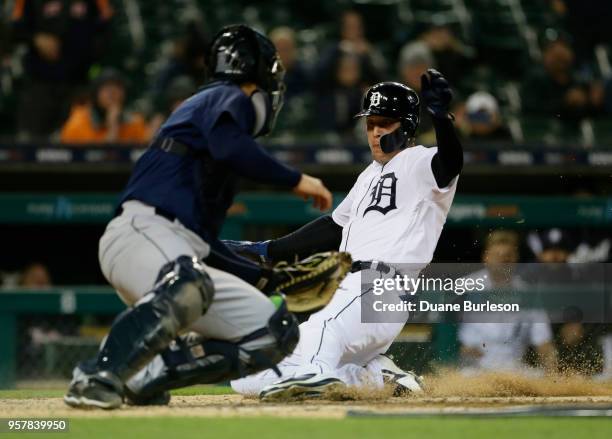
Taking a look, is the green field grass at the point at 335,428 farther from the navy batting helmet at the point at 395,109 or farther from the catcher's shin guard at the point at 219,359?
the navy batting helmet at the point at 395,109

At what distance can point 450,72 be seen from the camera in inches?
440

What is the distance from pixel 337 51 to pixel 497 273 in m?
3.92

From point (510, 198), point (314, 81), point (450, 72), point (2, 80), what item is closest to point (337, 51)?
point (314, 81)

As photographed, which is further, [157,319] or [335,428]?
[157,319]

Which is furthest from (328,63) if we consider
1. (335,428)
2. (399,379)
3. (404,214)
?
(335,428)

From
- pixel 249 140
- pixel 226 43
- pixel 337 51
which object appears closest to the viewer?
pixel 249 140

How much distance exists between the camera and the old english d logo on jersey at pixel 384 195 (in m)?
6.13

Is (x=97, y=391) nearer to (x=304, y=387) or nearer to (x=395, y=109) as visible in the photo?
(x=304, y=387)

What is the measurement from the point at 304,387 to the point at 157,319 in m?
1.23

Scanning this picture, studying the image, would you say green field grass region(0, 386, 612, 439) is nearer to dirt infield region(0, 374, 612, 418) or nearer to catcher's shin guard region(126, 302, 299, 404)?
dirt infield region(0, 374, 612, 418)

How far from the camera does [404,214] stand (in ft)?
19.9

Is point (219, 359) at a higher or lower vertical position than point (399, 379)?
higher

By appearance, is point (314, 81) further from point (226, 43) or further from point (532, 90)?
point (226, 43)

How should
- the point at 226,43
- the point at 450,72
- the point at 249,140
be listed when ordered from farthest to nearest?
the point at 450,72 < the point at 226,43 < the point at 249,140
